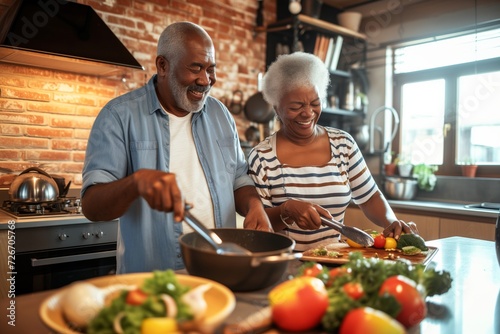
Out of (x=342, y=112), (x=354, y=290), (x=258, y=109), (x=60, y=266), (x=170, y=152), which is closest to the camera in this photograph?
(x=354, y=290)

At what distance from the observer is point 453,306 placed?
96cm

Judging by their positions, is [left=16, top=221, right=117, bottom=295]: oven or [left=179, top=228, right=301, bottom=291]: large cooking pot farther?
[left=16, top=221, right=117, bottom=295]: oven

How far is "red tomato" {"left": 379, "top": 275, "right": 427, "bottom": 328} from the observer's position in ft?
2.39

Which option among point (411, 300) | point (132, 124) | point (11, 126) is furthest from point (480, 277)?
point (11, 126)

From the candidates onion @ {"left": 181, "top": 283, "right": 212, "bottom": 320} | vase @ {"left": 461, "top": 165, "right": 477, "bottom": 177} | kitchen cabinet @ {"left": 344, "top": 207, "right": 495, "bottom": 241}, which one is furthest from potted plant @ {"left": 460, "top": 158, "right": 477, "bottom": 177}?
onion @ {"left": 181, "top": 283, "right": 212, "bottom": 320}

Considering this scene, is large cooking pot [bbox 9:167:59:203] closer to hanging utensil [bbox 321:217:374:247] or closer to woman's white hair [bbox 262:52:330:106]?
woman's white hair [bbox 262:52:330:106]

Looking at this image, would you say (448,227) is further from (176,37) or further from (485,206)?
(176,37)

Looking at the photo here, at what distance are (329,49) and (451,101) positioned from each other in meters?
1.11

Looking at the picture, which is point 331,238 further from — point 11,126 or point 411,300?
point 11,126

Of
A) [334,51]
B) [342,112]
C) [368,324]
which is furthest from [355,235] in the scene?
[334,51]

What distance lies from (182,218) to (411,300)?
0.44 m

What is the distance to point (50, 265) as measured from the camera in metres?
2.13

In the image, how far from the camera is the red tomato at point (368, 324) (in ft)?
1.96

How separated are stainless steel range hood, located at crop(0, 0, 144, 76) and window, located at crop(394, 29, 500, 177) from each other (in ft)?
8.56
